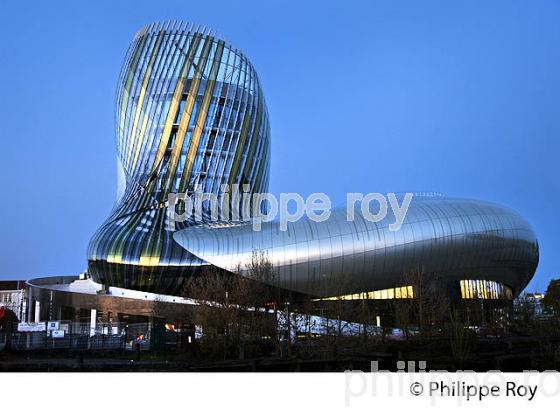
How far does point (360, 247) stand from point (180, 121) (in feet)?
87.5

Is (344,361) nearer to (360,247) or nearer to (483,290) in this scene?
(360,247)

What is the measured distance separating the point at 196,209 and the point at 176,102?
473 inches

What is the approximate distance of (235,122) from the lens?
65188 mm

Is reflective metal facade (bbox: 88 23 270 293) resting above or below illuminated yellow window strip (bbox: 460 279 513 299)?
above

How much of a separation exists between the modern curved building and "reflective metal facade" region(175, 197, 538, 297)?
0.31ft

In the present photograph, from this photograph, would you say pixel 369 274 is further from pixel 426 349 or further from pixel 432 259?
pixel 426 349

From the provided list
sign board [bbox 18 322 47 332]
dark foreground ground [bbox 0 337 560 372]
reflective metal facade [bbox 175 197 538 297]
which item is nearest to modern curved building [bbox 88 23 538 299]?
reflective metal facade [bbox 175 197 538 297]

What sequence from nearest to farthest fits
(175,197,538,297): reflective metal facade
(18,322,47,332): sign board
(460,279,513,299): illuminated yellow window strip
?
1. (18,322,47,332): sign board
2. (175,197,538,297): reflective metal facade
3. (460,279,513,299): illuminated yellow window strip

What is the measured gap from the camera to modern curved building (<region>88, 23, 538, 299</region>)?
47.1m

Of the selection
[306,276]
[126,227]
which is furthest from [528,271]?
[126,227]

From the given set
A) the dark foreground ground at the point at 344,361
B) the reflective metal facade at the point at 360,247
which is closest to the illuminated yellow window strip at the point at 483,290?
the reflective metal facade at the point at 360,247

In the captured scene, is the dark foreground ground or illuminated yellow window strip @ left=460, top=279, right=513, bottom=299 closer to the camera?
the dark foreground ground

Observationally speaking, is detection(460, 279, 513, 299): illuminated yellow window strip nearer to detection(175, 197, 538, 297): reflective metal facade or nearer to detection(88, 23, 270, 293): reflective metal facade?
detection(175, 197, 538, 297): reflective metal facade
